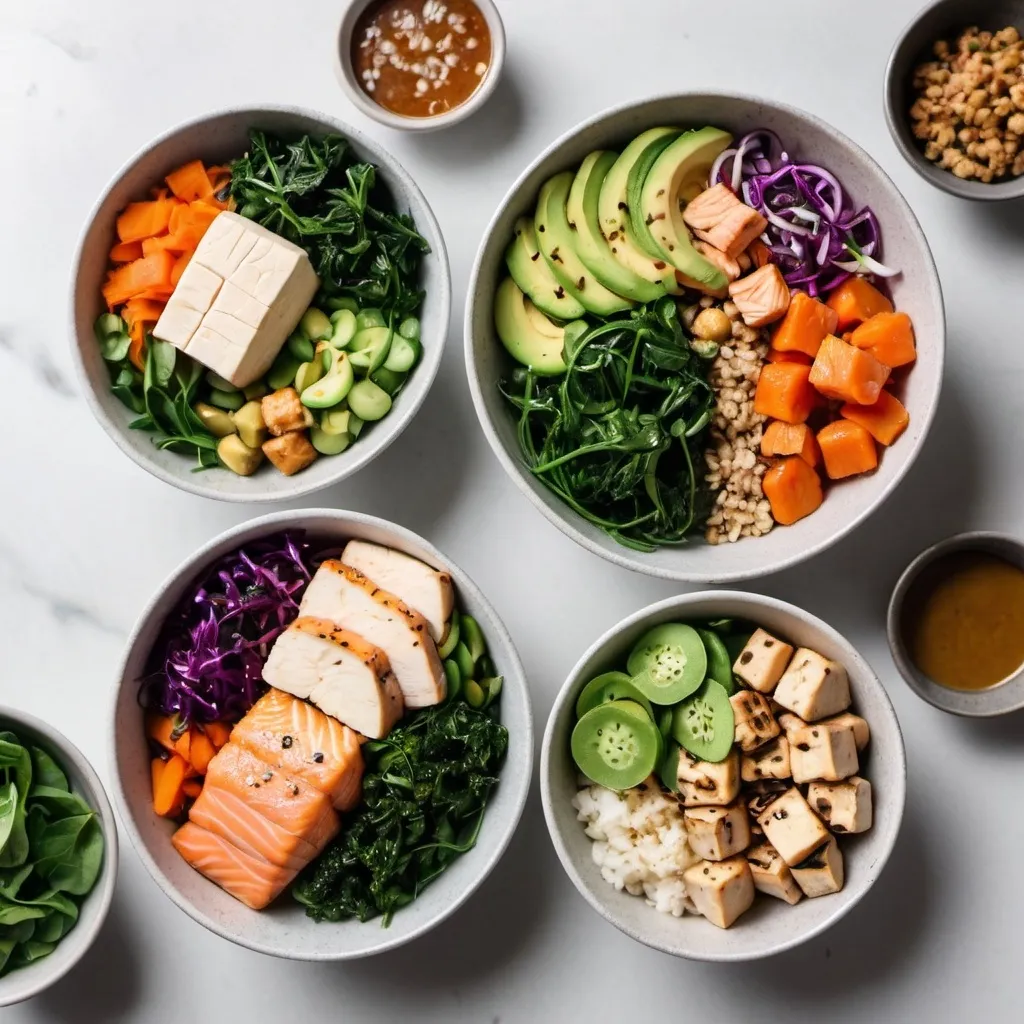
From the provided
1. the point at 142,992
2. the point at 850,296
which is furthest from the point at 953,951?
the point at 142,992

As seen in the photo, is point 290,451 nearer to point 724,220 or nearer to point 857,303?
point 724,220

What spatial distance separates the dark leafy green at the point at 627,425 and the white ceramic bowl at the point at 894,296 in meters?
0.07

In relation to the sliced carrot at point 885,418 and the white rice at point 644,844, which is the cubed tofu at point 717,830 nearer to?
the white rice at point 644,844

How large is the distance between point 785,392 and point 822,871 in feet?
4.01

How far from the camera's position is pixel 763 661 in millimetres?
2744

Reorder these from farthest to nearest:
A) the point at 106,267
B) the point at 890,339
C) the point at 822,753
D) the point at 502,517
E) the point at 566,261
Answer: the point at 502,517, the point at 106,267, the point at 566,261, the point at 890,339, the point at 822,753

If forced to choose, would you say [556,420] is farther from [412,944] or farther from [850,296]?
[412,944]

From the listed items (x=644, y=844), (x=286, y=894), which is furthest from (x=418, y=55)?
(x=286, y=894)

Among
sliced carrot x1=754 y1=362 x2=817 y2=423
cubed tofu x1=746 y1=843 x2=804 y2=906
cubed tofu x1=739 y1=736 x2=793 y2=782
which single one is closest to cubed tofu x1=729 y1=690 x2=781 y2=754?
cubed tofu x1=739 y1=736 x2=793 y2=782

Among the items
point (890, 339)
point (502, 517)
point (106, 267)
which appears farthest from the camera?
point (502, 517)

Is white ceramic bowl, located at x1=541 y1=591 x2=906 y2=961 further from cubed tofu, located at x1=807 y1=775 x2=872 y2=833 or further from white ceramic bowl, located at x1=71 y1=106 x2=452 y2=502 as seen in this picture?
white ceramic bowl, located at x1=71 y1=106 x2=452 y2=502

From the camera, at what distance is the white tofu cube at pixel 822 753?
103 inches

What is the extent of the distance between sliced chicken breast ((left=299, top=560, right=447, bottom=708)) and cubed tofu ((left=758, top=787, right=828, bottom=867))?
0.92 metres

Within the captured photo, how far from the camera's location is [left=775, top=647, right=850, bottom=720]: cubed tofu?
8.74ft
